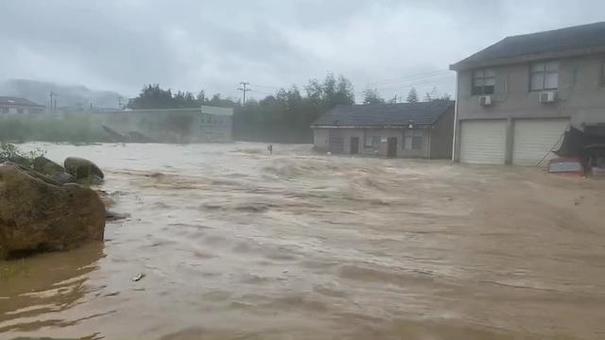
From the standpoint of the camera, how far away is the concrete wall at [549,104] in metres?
23.5

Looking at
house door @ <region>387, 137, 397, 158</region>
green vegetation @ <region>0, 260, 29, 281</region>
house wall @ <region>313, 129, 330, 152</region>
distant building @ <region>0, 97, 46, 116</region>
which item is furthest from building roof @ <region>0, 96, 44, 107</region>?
green vegetation @ <region>0, 260, 29, 281</region>

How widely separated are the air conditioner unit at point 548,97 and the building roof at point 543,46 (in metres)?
1.68

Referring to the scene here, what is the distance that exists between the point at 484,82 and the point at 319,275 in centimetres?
2492

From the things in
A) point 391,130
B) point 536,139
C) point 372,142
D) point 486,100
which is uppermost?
point 486,100

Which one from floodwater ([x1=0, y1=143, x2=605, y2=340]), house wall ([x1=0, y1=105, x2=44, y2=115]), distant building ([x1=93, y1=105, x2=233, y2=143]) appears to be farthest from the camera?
house wall ([x1=0, y1=105, x2=44, y2=115])

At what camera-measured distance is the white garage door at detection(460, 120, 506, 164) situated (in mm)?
26938

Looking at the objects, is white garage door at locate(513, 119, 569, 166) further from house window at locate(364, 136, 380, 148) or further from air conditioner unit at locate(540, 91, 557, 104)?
house window at locate(364, 136, 380, 148)

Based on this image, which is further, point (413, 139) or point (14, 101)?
point (14, 101)

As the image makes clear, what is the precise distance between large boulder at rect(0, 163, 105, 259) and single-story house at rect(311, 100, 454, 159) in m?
31.0

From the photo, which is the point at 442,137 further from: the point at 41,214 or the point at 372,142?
the point at 41,214

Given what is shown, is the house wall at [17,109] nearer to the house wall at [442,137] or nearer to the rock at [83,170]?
the house wall at [442,137]

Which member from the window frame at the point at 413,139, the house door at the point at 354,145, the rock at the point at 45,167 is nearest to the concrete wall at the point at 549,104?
the window frame at the point at 413,139

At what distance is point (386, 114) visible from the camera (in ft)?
135

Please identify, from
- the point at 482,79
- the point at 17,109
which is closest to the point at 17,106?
the point at 17,109
